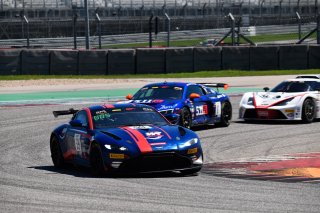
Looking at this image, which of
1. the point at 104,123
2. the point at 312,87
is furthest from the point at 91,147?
the point at 312,87

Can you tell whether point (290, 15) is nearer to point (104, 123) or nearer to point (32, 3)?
point (32, 3)

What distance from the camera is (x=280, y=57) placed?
4128 centimetres

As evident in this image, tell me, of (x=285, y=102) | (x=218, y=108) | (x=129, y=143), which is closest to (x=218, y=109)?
(x=218, y=108)

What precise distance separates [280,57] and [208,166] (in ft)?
89.5

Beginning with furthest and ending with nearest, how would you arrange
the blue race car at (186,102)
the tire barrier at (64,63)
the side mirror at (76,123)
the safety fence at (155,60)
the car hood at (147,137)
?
the tire barrier at (64,63) → the safety fence at (155,60) → the blue race car at (186,102) → the side mirror at (76,123) → the car hood at (147,137)

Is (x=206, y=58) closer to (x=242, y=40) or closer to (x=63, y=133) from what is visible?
→ (x=242, y=40)

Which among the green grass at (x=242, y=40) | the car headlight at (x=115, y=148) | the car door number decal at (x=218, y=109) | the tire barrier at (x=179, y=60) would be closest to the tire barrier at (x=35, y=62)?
the tire barrier at (x=179, y=60)

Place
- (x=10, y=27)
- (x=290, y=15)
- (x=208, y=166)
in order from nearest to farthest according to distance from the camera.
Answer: (x=208, y=166) → (x=10, y=27) → (x=290, y=15)

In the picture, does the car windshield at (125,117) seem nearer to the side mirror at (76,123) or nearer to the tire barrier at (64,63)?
the side mirror at (76,123)

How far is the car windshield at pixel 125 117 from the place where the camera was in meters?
14.1

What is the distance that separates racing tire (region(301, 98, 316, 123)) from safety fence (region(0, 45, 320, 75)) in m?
17.3

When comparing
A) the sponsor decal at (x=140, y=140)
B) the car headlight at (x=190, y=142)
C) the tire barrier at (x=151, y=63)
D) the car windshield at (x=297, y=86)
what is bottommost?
the tire barrier at (x=151, y=63)

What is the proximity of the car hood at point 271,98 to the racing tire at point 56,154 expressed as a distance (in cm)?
843

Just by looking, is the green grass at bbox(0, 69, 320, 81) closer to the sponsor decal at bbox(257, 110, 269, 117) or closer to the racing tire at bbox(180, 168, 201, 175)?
the sponsor decal at bbox(257, 110, 269, 117)
